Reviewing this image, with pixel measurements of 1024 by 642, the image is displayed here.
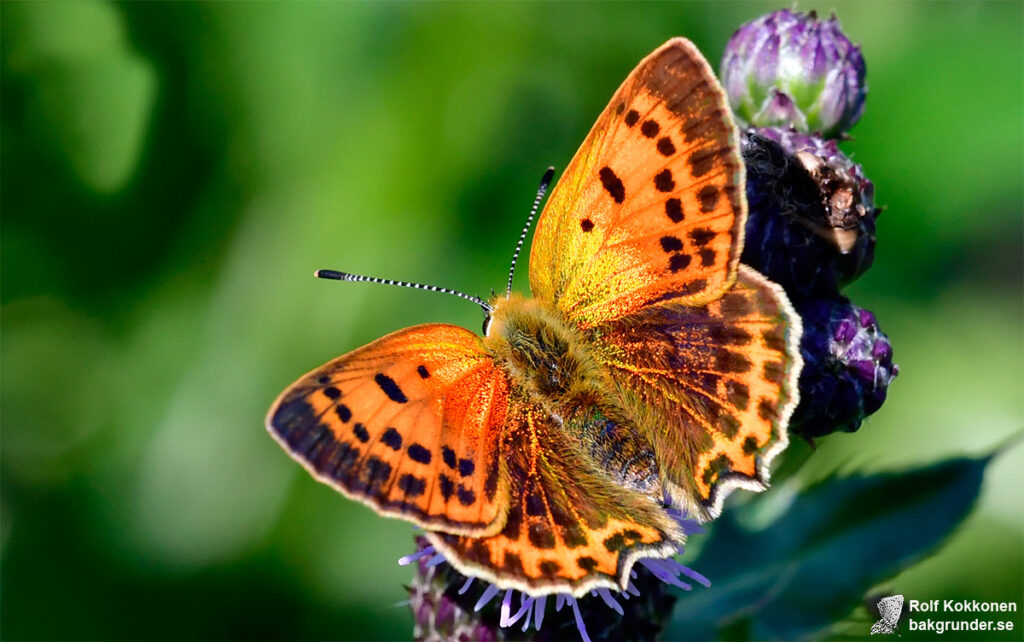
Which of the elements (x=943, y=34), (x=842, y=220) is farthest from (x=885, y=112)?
(x=842, y=220)

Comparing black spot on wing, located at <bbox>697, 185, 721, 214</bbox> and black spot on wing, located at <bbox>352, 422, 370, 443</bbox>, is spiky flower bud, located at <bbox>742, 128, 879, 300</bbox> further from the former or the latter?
black spot on wing, located at <bbox>352, 422, 370, 443</bbox>

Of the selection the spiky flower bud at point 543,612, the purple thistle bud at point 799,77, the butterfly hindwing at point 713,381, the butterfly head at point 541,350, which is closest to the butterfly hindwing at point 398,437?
the butterfly head at point 541,350

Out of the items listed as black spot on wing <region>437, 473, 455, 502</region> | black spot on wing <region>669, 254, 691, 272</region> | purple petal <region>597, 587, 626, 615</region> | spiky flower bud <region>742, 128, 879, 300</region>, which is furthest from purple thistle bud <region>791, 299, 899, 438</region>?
black spot on wing <region>437, 473, 455, 502</region>

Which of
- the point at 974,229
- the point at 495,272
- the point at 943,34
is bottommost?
the point at 495,272

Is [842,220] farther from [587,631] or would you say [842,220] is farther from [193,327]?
[193,327]

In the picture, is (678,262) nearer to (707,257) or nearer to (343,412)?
(707,257)

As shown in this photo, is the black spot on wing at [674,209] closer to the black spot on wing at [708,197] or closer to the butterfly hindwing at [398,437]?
the black spot on wing at [708,197]
